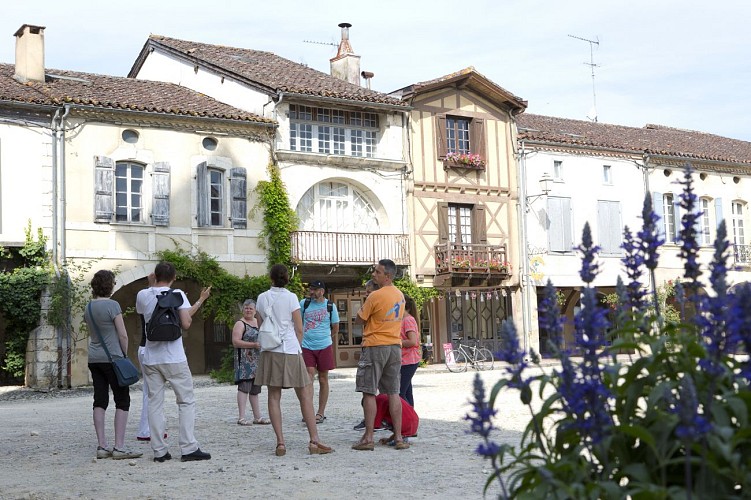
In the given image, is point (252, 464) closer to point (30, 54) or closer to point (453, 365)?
point (453, 365)

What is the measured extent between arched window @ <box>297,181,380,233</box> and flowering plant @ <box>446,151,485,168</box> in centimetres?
283

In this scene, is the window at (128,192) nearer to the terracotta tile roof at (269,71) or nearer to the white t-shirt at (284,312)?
the terracotta tile roof at (269,71)

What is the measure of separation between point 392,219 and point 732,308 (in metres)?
22.7

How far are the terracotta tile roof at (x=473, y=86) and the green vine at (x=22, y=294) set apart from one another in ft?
35.2

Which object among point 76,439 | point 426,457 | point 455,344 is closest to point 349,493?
point 426,457

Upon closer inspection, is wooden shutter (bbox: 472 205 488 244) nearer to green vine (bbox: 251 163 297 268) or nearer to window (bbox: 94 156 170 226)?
green vine (bbox: 251 163 297 268)

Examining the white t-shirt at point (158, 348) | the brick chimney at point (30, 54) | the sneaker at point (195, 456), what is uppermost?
the brick chimney at point (30, 54)

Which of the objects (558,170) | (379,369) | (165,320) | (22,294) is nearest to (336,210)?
(558,170)

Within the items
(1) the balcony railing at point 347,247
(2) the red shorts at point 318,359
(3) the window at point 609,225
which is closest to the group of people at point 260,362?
(2) the red shorts at point 318,359

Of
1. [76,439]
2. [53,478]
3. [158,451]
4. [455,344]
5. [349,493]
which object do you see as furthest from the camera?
[455,344]

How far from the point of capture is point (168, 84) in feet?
86.1

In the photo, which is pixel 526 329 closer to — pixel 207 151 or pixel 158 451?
pixel 207 151

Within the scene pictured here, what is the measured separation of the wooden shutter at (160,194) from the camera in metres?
22.1

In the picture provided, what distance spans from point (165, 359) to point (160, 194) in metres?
14.6
